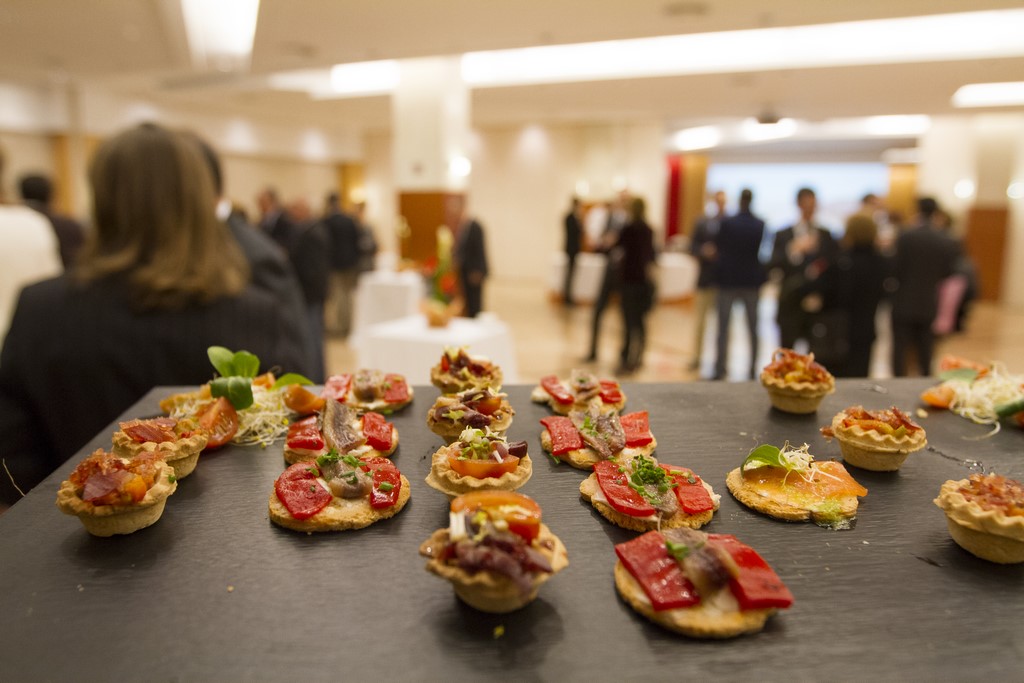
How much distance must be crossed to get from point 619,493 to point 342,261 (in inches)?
349

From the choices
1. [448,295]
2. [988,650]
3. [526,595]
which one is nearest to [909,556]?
[988,650]

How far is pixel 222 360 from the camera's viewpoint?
7.26ft

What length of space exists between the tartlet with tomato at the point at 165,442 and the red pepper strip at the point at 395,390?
67 centimetres

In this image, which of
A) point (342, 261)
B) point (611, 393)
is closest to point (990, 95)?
point (342, 261)

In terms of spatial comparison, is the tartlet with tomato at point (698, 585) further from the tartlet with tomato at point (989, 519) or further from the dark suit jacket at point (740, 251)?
the dark suit jacket at point (740, 251)

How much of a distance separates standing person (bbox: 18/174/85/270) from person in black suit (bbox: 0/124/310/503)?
2934mm

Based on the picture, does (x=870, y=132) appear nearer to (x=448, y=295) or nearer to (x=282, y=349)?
(x=448, y=295)

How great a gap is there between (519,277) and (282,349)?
674 inches

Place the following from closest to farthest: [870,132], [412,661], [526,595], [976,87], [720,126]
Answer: [412,661] < [526,595] < [976,87] < [870,132] < [720,126]

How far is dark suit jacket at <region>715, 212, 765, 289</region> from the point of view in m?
7.29

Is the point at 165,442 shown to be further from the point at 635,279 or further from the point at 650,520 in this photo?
the point at 635,279

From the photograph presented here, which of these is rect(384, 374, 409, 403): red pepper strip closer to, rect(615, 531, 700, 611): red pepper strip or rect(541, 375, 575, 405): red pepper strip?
rect(541, 375, 575, 405): red pepper strip

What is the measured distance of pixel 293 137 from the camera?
68.4 feet

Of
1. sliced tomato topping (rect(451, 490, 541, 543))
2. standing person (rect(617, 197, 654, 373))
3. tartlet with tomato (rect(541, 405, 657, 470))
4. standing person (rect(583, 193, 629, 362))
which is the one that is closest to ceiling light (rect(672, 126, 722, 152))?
standing person (rect(583, 193, 629, 362))
